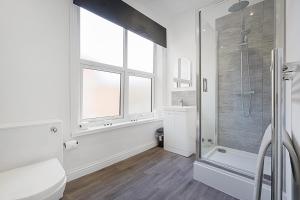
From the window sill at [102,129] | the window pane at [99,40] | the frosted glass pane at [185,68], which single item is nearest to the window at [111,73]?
the window pane at [99,40]

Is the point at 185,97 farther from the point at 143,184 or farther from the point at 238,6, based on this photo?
the point at 143,184

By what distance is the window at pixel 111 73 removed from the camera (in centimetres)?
209

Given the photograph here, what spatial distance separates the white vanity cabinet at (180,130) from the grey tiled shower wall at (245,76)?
48 centimetres

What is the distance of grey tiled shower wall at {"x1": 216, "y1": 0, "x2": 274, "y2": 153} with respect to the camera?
211cm

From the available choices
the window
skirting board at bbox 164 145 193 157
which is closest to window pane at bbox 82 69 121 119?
the window

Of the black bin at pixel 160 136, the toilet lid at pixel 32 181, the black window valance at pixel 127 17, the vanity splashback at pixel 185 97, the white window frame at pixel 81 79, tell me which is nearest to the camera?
the toilet lid at pixel 32 181

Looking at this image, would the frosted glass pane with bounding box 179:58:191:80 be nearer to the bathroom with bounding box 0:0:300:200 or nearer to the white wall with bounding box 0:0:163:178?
the bathroom with bounding box 0:0:300:200

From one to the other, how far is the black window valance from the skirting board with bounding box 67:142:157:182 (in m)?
2.01

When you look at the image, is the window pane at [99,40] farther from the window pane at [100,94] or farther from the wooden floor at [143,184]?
the wooden floor at [143,184]

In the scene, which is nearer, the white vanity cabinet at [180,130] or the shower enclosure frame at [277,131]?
the shower enclosure frame at [277,131]

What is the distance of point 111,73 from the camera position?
2.44 metres

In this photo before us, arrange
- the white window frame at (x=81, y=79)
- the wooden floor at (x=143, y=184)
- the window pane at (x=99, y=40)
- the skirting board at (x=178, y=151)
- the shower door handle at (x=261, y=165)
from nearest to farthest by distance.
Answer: the shower door handle at (x=261, y=165)
the wooden floor at (x=143, y=184)
the white window frame at (x=81, y=79)
the window pane at (x=99, y=40)
the skirting board at (x=178, y=151)

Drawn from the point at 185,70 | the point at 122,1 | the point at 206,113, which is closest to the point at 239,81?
the point at 206,113

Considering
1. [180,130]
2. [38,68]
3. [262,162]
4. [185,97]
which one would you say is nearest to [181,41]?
[185,97]
